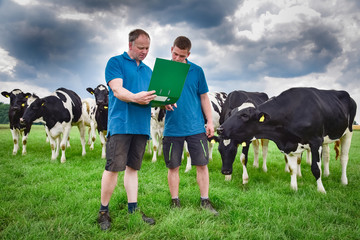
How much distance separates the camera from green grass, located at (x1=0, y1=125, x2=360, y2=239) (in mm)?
2779

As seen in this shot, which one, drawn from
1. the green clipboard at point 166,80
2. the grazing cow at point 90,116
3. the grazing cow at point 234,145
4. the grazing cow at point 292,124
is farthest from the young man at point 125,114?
the grazing cow at point 90,116

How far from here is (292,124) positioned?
474 centimetres

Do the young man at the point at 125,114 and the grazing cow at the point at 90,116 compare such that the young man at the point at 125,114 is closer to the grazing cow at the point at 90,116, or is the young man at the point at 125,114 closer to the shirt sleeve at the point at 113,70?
the shirt sleeve at the point at 113,70

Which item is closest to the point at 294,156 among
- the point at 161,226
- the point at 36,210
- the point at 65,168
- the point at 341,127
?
the point at 341,127

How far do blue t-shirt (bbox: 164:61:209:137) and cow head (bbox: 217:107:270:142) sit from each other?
1.33m

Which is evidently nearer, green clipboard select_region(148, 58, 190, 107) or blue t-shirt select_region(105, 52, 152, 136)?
green clipboard select_region(148, 58, 190, 107)

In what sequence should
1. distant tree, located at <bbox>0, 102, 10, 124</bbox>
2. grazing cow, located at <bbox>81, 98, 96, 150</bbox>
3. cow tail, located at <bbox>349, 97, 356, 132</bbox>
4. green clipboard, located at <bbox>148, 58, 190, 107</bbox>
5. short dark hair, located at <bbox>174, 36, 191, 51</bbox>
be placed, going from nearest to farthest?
green clipboard, located at <bbox>148, 58, 190, 107</bbox> < short dark hair, located at <bbox>174, 36, 191, 51</bbox> < cow tail, located at <bbox>349, 97, 356, 132</bbox> < grazing cow, located at <bbox>81, 98, 96, 150</bbox> < distant tree, located at <bbox>0, 102, 10, 124</bbox>

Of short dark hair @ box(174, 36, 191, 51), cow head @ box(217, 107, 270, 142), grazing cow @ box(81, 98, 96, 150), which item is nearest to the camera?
short dark hair @ box(174, 36, 191, 51)

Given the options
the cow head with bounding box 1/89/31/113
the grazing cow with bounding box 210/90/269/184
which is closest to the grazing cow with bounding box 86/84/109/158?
the cow head with bounding box 1/89/31/113

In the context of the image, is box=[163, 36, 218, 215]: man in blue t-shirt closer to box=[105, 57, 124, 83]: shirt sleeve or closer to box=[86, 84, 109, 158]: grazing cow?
box=[105, 57, 124, 83]: shirt sleeve

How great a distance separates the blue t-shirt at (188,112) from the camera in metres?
3.35

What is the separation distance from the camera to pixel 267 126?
16.0 ft

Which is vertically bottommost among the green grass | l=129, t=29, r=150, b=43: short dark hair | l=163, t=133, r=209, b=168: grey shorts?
the green grass

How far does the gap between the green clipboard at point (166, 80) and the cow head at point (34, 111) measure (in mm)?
6629
